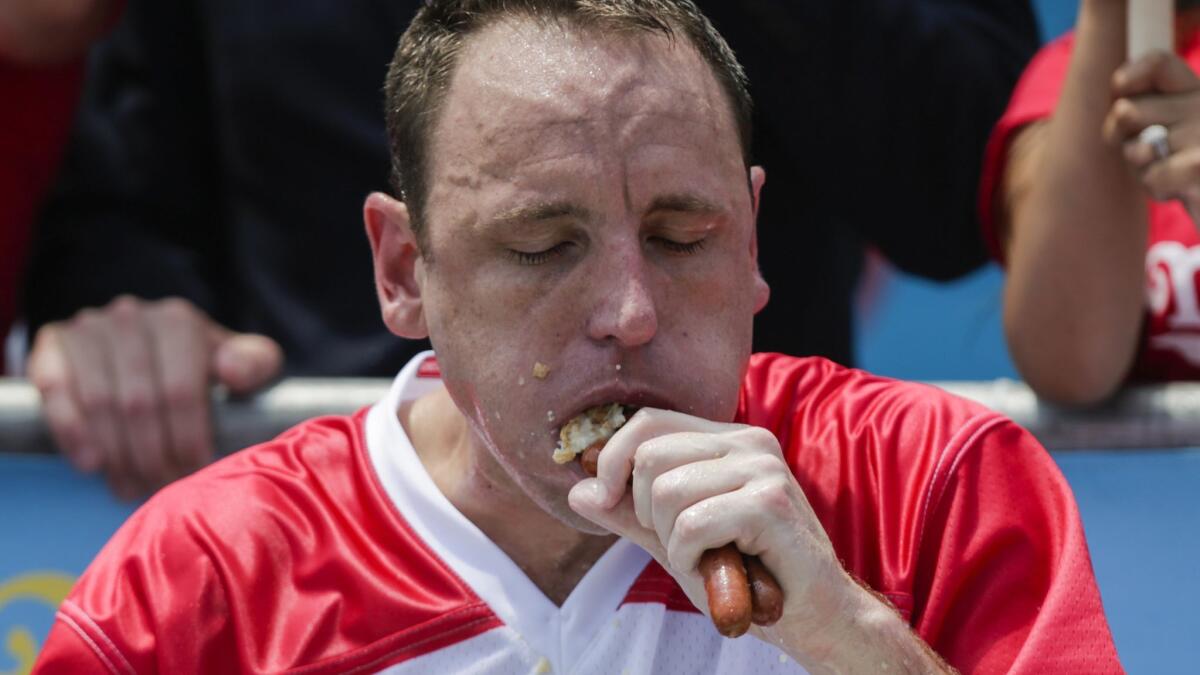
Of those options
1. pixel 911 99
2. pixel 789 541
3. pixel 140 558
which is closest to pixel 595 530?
pixel 789 541

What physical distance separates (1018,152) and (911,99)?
0.27m

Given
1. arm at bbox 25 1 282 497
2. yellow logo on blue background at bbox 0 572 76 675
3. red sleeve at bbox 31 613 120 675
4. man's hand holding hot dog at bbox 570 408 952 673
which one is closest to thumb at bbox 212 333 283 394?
arm at bbox 25 1 282 497

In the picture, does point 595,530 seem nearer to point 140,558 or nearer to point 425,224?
point 425,224

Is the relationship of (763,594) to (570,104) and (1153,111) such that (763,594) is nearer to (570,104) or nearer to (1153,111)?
(570,104)

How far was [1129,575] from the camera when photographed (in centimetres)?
216

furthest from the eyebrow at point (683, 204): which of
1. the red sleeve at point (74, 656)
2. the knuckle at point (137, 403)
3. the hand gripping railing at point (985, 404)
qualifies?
the knuckle at point (137, 403)

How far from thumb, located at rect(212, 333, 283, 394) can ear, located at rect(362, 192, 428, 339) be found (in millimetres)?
463

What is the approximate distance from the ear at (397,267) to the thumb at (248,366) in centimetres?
46

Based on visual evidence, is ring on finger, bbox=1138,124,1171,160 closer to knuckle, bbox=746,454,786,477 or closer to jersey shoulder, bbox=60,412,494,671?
knuckle, bbox=746,454,786,477

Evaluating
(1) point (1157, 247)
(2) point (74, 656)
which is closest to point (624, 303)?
(2) point (74, 656)

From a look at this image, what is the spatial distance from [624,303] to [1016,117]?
1124 millimetres

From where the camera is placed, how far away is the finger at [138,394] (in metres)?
2.29

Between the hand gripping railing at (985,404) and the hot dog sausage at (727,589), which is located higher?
the hot dog sausage at (727,589)

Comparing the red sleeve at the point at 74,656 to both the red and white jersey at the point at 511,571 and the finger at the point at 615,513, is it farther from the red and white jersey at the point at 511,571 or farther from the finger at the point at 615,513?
the finger at the point at 615,513
